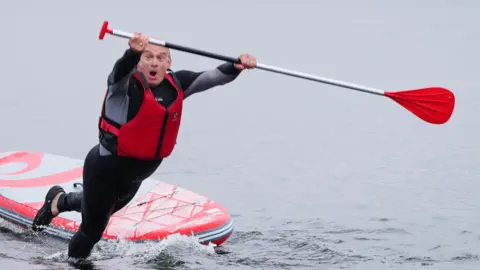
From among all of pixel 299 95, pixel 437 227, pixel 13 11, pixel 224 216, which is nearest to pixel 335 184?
pixel 437 227

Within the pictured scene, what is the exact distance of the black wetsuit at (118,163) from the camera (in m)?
6.45

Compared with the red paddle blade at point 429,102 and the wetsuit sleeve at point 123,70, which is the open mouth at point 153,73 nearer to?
the wetsuit sleeve at point 123,70

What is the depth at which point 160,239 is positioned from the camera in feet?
26.1

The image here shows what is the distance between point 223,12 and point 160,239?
29741 mm

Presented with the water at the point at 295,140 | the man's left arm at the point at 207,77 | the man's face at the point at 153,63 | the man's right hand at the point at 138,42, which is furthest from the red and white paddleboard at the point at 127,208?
the man's right hand at the point at 138,42

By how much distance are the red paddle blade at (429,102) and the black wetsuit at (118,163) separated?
1453mm

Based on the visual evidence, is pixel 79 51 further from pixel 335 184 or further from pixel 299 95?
pixel 335 184

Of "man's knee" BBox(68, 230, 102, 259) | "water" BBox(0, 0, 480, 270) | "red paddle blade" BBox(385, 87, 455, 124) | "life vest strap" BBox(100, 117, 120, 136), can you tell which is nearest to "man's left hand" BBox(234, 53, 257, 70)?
"life vest strap" BBox(100, 117, 120, 136)

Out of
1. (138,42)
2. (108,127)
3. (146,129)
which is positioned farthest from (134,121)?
(138,42)

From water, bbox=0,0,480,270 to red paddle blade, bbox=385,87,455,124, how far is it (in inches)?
52.5

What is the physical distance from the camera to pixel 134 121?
645 cm

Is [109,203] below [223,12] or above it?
below

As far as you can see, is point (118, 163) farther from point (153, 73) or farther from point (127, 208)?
point (127, 208)

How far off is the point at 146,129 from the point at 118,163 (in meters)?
0.33
